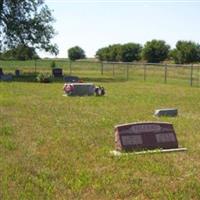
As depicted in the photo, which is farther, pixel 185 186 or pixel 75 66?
pixel 75 66

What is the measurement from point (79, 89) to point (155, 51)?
227 feet

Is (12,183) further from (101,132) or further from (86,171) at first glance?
(101,132)

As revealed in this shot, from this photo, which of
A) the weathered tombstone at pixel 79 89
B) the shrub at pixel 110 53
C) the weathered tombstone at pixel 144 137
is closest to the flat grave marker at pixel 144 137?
the weathered tombstone at pixel 144 137

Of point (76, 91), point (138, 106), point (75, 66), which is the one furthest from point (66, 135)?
point (75, 66)

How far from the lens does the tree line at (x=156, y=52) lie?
83.4 metres

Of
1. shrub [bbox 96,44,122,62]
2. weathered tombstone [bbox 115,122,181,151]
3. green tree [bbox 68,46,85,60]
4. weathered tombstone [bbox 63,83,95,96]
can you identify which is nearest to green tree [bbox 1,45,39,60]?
weathered tombstone [bbox 63,83,95,96]

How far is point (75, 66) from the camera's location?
71000 millimetres

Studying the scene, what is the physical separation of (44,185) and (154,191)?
4.91ft

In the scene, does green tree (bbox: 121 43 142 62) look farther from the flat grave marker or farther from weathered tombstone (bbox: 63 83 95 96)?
the flat grave marker

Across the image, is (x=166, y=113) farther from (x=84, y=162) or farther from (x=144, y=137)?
(x=84, y=162)

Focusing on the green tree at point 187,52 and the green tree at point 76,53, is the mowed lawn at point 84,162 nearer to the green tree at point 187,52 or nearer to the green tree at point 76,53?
the green tree at point 187,52

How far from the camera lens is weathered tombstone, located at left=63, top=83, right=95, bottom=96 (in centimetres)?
2270

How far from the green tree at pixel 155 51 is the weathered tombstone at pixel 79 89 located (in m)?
68.4

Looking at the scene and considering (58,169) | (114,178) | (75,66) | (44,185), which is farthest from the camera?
(75,66)
